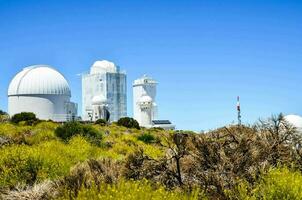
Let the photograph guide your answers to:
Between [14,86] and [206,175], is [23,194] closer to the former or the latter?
[206,175]

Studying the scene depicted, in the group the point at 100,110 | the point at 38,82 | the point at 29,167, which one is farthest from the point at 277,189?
the point at 100,110

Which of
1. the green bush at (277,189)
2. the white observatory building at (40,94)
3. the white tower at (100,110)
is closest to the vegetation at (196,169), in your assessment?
the green bush at (277,189)

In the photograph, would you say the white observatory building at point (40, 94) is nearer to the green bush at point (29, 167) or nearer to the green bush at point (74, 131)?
the green bush at point (74, 131)

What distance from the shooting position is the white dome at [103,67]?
106312mm

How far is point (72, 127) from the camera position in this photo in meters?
25.6

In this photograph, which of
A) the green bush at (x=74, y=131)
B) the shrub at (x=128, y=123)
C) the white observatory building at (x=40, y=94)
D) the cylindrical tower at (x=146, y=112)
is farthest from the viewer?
the cylindrical tower at (x=146, y=112)

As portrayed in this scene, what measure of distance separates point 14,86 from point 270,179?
222 feet

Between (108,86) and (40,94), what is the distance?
35.1 m

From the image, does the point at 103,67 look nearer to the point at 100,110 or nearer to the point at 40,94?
the point at 100,110

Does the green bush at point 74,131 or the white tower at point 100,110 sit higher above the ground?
the white tower at point 100,110

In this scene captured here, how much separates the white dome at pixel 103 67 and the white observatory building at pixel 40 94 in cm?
3270

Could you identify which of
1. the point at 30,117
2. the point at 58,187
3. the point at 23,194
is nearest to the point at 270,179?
the point at 58,187

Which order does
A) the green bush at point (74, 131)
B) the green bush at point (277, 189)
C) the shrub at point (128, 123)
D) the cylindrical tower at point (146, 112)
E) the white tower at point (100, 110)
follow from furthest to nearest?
1. the cylindrical tower at point (146, 112)
2. the white tower at point (100, 110)
3. the shrub at point (128, 123)
4. the green bush at point (74, 131)
5. the green bush at point (277, 189)

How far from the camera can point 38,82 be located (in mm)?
70938
